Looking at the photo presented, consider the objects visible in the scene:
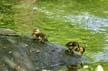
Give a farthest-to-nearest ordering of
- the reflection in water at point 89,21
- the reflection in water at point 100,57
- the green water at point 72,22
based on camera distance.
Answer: the reflection in water at point 89,21, the green water at point 72,22, the reflection in water at point 100,57

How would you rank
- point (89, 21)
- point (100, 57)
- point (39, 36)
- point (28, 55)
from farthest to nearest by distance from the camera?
point (89, 21), point (100, 57), point (39, 36), point (28, 55)

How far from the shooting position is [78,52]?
855 cm

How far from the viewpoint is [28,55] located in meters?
7.94

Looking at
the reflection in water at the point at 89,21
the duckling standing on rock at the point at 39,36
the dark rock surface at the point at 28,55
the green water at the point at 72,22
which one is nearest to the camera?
the dark rock surface at the point at 28,55

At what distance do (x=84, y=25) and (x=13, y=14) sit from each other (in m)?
3.02

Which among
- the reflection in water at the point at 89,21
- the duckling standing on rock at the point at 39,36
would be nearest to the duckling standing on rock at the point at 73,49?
the duckling standing on rock at the point at 39,36

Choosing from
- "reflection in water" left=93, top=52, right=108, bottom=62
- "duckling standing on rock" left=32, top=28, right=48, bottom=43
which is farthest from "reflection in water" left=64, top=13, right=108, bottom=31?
"duckling standing on rock" left=32, top=28, right=48, bottom=43

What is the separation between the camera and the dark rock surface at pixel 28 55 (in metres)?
7.55

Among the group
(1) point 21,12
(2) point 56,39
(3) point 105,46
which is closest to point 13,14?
(1) point 21,12

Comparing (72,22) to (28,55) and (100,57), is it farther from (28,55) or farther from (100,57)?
(28,55)

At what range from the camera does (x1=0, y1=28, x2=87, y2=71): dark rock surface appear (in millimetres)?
7551

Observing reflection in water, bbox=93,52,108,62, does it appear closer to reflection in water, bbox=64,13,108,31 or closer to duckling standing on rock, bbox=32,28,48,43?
duckling standing on rock, bbox=32,28,48,43

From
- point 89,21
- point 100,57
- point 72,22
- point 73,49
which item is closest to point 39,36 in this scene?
point 73,49

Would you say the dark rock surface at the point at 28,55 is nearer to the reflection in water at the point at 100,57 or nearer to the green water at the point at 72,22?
the green water at the point at 72,22
